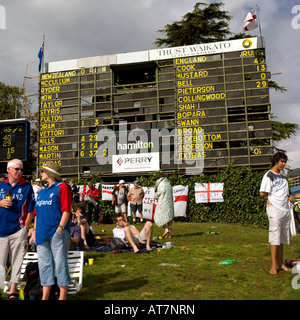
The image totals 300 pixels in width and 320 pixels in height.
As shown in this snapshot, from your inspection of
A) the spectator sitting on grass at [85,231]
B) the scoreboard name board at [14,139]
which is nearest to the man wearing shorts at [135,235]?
the spectator sitting on grass at [85,231]

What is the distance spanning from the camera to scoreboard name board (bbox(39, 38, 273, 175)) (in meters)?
16.9

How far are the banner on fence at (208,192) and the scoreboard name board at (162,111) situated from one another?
0.93 m

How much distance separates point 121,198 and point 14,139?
7408 millimetres

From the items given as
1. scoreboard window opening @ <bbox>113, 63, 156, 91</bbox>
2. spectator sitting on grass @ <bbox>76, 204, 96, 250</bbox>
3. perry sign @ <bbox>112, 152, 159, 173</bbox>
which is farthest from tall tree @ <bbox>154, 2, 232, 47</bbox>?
spectator sitting on grass @ <bbox>76, 204, 96, 250</bbox>

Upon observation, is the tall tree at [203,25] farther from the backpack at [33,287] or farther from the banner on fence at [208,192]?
the backpack at [33,287]

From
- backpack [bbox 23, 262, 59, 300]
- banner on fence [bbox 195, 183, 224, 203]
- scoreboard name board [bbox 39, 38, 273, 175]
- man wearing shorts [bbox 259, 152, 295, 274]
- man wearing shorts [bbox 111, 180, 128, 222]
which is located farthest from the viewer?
scoreboard name board [bbox 39, 38, 273, 175]

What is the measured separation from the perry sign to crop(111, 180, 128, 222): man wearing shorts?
1.49 m

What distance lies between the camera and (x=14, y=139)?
63.9 feet

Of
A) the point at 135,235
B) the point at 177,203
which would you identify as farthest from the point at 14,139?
the point at 135,235

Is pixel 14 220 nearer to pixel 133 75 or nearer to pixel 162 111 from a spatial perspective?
pixel 162 111

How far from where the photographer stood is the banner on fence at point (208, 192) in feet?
54.9

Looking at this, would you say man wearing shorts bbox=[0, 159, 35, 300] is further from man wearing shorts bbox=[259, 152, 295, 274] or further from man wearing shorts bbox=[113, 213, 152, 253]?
man wearing shorts bbox=[259, 152, 295, 274]
